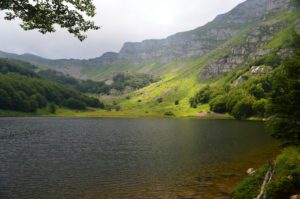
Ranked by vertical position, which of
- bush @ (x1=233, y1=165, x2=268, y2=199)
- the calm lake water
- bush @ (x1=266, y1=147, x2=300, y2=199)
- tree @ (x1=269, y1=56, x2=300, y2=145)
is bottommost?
the calm lake water

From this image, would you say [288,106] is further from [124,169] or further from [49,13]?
[49,13]

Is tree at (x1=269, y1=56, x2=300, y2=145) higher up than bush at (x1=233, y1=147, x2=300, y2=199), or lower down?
higher up

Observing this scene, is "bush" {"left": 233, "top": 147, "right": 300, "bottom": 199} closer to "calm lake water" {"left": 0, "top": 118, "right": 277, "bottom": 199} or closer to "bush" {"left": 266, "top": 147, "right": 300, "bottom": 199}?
"bush" {"left": 266, "top": 147, "right": 300, "bottom": 199}

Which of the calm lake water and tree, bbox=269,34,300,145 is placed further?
tree, bbox=269,34,300,145

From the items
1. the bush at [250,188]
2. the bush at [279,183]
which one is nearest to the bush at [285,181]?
the bush at [279,183]

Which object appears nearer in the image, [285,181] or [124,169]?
[285,181]

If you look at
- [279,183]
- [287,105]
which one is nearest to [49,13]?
[279,183]

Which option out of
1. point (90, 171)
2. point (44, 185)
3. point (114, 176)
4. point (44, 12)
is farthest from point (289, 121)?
point (44, 12)

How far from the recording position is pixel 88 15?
86.5 feet

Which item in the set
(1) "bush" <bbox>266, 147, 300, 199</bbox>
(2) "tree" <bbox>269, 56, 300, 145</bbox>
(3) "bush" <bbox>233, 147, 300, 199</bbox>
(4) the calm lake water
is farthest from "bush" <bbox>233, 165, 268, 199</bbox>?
(2) "tree" <bbox>269, 56, 300, 145</bbox>

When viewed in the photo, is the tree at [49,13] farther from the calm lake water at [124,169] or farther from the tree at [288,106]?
the tree at [288,106]

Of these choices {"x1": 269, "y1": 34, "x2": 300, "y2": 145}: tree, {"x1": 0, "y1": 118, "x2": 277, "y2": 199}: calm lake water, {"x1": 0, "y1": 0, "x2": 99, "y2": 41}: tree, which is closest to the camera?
{"x1": 0, "y1": 0, "x2": 99, "y2": 41}: tree

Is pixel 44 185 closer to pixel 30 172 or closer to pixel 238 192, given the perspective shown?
pixel 30 172

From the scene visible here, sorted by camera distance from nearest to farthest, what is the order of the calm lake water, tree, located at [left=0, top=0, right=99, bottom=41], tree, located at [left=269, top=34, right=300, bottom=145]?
tree, located at [left=0, top=0, right=99, bottom=41] → the calm lake water → tree, located at [left=269, top=34, right=300, bottom=145]
